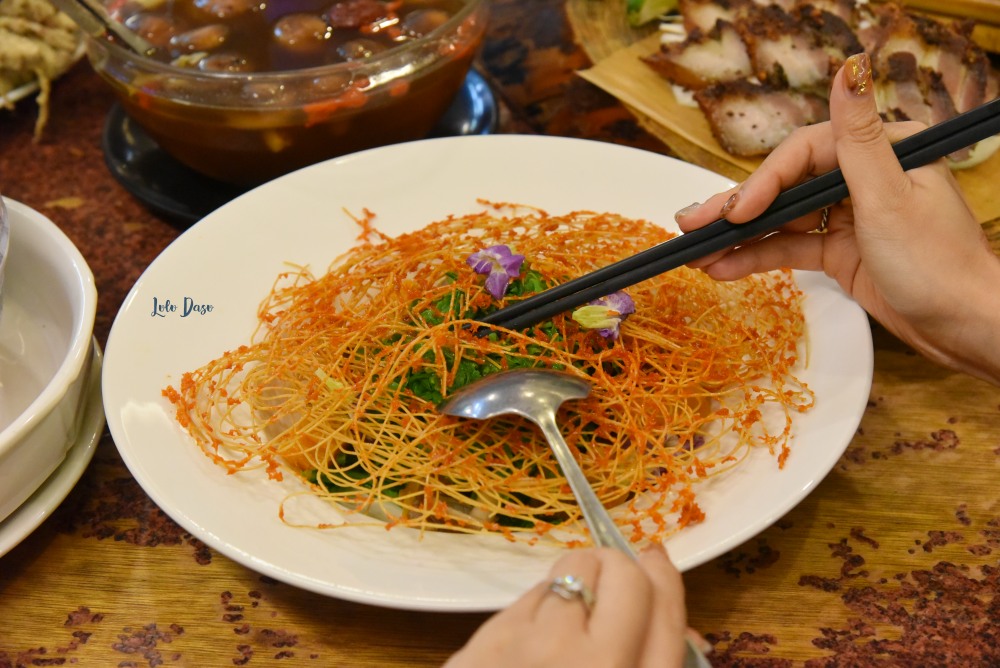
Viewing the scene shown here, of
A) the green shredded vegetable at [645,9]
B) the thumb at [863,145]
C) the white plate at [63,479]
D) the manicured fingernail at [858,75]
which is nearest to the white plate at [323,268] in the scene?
the white plate at [63,479]

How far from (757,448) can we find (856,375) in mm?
194

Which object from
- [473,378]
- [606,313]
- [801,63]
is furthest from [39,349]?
[801,63]

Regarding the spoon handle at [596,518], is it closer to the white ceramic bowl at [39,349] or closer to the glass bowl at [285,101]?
the white ceramic bowl at [39,349]

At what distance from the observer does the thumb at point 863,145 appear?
1138 mm

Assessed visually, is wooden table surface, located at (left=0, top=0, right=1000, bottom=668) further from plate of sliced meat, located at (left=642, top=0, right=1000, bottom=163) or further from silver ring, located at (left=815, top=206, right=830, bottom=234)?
plate of sliced meat, located at (left=642, top=0, right=1000, bottom=163)

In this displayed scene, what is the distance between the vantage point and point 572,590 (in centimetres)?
78

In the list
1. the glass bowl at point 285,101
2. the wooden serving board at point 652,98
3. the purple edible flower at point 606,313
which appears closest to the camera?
the purple edible flower at point 606,313

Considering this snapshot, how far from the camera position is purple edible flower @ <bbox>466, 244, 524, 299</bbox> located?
4.68 ft

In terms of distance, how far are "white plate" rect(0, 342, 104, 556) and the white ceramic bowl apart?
0.03 metres

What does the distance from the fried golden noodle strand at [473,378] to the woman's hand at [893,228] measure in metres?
0.16

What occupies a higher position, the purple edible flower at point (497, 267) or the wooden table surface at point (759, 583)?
the purple edible flower at point (497, 267)

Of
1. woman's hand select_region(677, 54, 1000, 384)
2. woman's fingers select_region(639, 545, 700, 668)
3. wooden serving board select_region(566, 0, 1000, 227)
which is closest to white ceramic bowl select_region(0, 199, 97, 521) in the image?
woman's fingers select_region(639, 545, 700, 668)

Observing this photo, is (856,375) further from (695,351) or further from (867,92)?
(867,92)

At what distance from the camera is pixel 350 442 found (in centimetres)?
134
